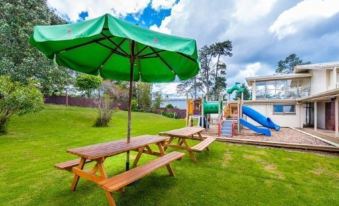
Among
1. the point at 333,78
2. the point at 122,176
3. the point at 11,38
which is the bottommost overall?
the point at 122,176

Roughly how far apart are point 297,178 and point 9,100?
965cm

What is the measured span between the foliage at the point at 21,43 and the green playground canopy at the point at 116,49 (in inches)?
353

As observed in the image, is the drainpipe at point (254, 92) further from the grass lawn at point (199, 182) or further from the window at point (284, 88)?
the grass lawn at point (199, 182)

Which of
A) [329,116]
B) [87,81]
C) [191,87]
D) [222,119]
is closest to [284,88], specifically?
[329,116]

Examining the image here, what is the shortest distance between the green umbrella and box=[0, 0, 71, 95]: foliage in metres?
8.94

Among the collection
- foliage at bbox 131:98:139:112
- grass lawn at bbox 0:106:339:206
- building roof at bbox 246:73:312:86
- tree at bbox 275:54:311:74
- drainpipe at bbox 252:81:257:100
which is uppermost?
tree at bbox 275:54:311:74

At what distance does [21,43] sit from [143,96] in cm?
1618

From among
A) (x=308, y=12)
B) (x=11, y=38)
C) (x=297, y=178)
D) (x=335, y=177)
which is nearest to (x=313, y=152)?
(x=335, y=177)

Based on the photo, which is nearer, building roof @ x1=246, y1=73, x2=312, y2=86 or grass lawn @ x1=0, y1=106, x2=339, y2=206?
grass lawn @ x1=0, y1=106, x2=339, y2=206

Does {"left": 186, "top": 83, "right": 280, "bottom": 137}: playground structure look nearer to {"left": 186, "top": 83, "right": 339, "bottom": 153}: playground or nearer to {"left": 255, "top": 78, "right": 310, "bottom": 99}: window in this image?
{"left": 186, "top": 83, "right": 339, "bottom": 153}: playground

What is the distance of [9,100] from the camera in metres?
7.24

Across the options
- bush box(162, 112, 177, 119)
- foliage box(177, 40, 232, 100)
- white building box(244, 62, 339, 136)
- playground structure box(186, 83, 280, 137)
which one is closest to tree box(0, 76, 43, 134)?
playground structure box(186, 83, 280, 137)

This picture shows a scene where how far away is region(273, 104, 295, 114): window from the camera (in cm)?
1544

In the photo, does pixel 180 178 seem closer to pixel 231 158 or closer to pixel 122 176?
pixel 122 176
